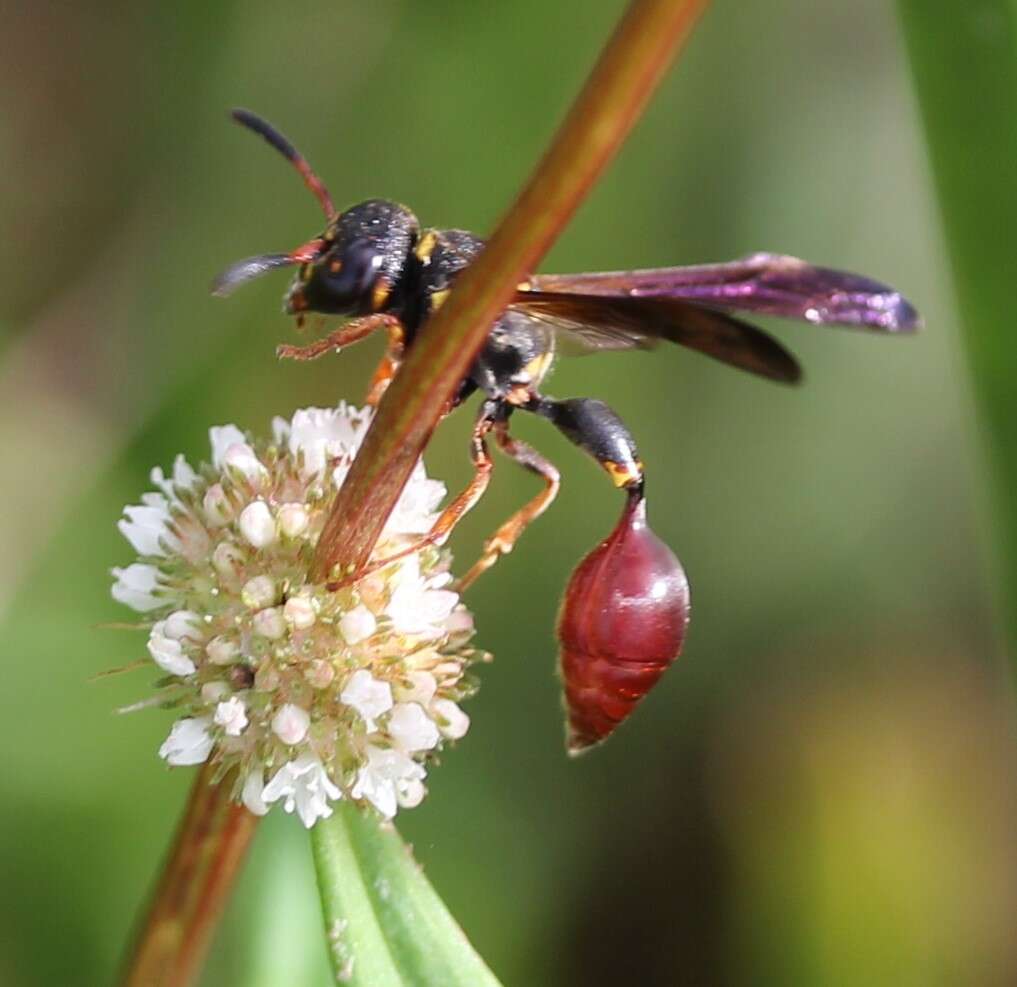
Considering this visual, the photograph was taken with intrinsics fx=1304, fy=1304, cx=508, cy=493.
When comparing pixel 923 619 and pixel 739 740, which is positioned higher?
pixel 923 619

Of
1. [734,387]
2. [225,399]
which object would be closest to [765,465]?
[734,387]

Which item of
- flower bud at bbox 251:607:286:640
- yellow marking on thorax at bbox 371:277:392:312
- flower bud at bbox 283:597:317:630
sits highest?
yellow marking on thorax at bbox 371:277:392:312

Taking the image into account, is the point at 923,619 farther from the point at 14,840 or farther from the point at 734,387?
the point at 14,840

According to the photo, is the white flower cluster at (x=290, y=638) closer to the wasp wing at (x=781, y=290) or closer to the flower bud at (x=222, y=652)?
the flower bud at (x=222, y=652)

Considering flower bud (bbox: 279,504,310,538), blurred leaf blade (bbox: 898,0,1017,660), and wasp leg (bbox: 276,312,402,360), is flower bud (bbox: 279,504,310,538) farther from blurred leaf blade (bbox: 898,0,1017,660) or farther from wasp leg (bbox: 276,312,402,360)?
blurred leaf blade (bbox: 898,0,1017,660)

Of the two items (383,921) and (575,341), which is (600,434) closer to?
(575,341)

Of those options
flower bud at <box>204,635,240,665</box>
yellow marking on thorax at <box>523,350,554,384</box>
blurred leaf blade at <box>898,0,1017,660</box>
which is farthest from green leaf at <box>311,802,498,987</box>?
blurred leaf blade at <box>898,0,1017,660</box>
